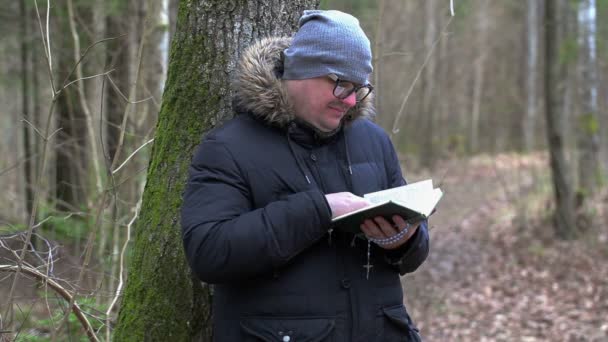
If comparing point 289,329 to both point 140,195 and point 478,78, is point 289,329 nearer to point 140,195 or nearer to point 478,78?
point 140,195

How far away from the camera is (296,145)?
2410 mm

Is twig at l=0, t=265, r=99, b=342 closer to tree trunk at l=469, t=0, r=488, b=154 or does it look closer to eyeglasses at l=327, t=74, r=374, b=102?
eyeglasses at l=327, t=74, r=374, b=102

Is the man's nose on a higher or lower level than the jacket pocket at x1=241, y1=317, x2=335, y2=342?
higher

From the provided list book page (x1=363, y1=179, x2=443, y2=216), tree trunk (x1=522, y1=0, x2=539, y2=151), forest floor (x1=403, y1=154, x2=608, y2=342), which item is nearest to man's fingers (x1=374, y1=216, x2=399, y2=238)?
book page (x1=363, y1=179, x2=443, y2=216)

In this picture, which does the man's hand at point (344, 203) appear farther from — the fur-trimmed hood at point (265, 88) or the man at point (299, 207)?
the fur-trimmed hood at point (265, 88)

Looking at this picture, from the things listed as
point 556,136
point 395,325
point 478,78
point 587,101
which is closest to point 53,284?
point 395,325

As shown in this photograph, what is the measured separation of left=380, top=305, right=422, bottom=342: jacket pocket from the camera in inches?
94.0

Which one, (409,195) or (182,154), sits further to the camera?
(182,154)

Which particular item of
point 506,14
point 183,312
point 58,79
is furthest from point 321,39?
point 506,14

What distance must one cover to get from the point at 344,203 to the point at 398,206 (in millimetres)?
189

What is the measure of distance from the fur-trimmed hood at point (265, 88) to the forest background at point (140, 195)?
54cm

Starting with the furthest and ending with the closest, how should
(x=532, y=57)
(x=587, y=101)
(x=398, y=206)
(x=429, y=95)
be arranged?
(x=532, y=57) < (x=429, y=95) < (x=587, y=101) < (x=398, y=206)

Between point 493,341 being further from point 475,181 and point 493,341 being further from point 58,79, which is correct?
point 475,181

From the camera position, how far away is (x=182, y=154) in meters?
2.99
